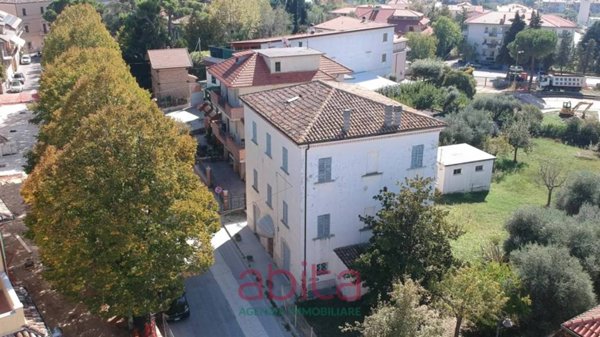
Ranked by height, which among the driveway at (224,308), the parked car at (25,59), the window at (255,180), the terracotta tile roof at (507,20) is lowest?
the driveway at (224,308)

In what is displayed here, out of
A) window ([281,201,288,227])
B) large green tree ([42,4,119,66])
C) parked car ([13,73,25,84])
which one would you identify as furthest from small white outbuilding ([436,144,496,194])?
parked car ([13,73,25,84])

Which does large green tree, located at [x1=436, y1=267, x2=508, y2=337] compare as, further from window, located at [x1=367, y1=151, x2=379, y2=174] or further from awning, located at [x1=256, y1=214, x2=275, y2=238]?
awning, located at [x1=256, y1=214, x2=275, y2=238]

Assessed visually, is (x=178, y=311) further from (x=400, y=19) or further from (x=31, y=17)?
(x=400, y=19)

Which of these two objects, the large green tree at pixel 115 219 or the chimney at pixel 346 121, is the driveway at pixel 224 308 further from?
the chimney at pixel 346 121

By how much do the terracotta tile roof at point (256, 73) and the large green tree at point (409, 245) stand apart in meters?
19.8

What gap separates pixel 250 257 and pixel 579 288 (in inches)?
718

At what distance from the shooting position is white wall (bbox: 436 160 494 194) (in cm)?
4303

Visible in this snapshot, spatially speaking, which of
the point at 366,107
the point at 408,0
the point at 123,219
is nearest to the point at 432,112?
the point at 366,107

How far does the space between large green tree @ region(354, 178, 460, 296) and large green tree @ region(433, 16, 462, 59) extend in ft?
324

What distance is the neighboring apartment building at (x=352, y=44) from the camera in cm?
6230

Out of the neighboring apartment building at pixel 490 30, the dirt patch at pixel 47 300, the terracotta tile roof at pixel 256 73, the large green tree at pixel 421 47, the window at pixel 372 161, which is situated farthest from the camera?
the neighboring apartment building at pixel 490 30

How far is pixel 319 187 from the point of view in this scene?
94.8 ft

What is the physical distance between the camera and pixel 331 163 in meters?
28.8

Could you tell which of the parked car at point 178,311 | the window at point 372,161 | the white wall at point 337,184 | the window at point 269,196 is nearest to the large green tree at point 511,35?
the white wall at point 337,184
